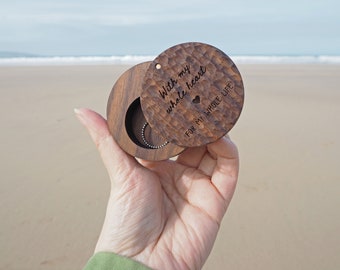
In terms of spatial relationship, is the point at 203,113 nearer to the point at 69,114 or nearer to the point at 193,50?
the point at 193,50

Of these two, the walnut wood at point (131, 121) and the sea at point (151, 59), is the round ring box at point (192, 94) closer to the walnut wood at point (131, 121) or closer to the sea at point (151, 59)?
the walnut wood at point (131, 121)

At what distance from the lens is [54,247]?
2443mm

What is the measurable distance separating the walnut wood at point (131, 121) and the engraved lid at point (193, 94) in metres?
0.12

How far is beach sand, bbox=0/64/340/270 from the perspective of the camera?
238 centimetres

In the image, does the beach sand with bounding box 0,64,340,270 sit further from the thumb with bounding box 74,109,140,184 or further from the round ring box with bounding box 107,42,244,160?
the round ring box with bounding box 107,42,244,160

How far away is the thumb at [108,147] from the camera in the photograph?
1567mm

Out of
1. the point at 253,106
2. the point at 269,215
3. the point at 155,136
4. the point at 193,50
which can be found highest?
the point at 193,50

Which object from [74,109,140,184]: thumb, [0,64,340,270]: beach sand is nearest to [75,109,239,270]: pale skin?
[74,109,140,184]: thumb

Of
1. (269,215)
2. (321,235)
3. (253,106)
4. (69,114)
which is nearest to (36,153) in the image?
(69,114)

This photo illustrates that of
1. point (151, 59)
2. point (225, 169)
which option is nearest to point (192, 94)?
point (225, 169)

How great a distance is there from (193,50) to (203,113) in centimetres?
24

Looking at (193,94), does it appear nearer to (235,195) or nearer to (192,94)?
(192,94)

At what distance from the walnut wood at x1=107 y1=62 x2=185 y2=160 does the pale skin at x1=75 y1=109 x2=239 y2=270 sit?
5cm

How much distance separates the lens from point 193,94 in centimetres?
144
